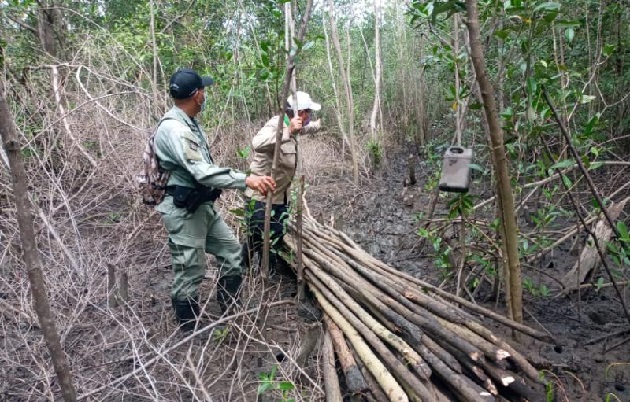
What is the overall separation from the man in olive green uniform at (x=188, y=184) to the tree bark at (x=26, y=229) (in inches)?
43.6

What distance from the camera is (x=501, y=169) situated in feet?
8.02

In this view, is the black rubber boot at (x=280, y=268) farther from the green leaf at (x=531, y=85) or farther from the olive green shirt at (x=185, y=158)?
the green leaf at (x=531, y=85)

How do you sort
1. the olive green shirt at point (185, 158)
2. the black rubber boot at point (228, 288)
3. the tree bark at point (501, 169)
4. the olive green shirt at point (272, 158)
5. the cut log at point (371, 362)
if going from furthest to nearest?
1. the olive green shirt at point (272, 158)
2. the black rubber boot at point (228, 288)
3. the olive green shirt at point (185, 158)
4. the cut log at point (371, 362)
5. the tree bark at point (501, 169)

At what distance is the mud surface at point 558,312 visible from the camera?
2.81 metres

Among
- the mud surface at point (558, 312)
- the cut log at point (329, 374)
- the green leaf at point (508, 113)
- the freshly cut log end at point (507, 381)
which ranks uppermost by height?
the green leaf at point (508, 113)

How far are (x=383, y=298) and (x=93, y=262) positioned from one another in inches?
94.3

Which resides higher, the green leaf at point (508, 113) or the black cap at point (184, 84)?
the black cap at point (184, 84)

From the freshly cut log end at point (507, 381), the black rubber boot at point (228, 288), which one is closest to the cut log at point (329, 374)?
the freshly cut log end at point (507, 381)

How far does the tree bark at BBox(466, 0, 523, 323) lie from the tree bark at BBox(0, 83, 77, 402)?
1.93m

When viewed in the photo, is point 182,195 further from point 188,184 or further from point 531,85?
point 531,85

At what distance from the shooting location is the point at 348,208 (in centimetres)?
711

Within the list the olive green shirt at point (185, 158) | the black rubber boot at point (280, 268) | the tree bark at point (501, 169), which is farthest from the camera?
the black rubber boot at point (280, 268)

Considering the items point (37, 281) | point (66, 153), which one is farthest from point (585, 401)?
point (66, 153)

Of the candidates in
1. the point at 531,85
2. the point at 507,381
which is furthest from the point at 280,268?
the point at 531,85
